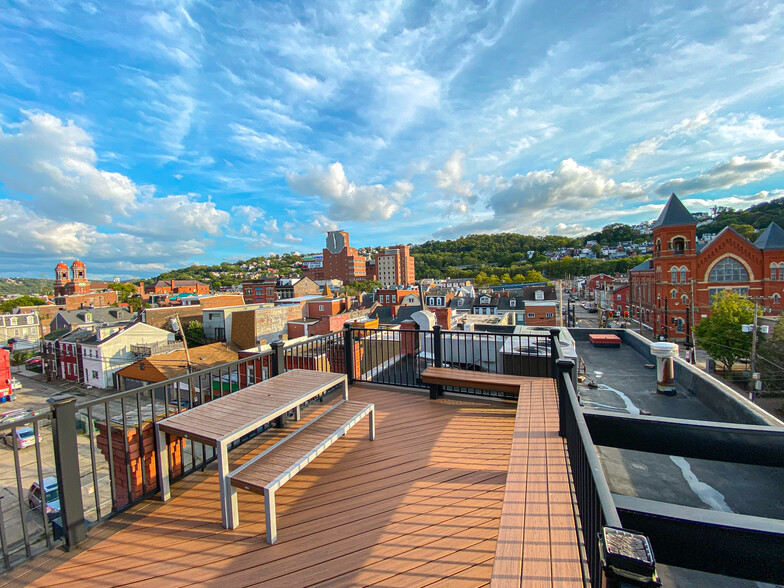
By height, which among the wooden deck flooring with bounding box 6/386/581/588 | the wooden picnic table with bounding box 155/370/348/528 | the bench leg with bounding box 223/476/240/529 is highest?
the wooden picnic table with bounding box 155/370/348/528

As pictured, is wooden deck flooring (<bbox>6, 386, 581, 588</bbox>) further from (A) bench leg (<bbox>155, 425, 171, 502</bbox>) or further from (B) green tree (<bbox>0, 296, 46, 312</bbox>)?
(B) green tree (<bbox>0, 296, 46, 312</bbox>)

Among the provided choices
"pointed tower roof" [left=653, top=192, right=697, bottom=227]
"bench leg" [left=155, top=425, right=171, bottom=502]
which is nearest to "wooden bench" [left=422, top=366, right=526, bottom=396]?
"bench leg" [left=155, top=425, right=171, bottom=502]

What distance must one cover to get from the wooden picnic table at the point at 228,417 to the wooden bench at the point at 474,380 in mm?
1566

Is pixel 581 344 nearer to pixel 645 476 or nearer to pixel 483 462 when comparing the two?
pixel 645 476

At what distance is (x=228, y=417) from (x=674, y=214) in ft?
136

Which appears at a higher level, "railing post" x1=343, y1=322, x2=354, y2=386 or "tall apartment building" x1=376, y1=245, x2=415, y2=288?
"tall apartment building" x1=376, y1=245, x2=415, y2=288

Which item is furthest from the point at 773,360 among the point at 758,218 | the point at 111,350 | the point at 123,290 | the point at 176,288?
the point at 123,290

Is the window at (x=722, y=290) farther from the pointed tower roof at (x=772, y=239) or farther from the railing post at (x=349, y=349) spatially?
the railing post at (x=349, y=349)

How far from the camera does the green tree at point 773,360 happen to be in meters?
16.5

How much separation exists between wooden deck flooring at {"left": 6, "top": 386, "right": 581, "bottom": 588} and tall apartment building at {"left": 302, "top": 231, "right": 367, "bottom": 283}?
328 ft

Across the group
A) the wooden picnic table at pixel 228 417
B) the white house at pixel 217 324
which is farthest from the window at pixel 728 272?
the white house at pixel 217 324

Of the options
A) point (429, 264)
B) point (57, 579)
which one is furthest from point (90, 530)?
point (429, 264)

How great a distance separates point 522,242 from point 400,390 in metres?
148

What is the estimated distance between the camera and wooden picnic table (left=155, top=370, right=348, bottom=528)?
2.51 metres
